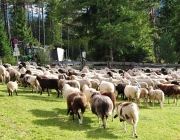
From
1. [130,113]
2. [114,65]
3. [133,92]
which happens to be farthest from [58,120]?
[114,65]

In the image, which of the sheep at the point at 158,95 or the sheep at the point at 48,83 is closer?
the sheep at the point at 158,95

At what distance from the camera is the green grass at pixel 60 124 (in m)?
8.91

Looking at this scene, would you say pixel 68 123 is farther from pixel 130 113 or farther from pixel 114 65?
pixel 114 65

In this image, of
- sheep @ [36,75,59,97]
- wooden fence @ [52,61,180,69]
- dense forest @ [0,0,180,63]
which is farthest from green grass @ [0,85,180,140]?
wooden fence @ [52,61,180,69]

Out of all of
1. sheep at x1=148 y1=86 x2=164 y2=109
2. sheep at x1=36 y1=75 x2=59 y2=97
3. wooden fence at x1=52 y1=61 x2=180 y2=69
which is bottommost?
sheep at x1=148 y1=86 x2=164 y2=109

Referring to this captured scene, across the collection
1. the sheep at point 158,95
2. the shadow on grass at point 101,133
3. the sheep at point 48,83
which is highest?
the sheep at point 48,83

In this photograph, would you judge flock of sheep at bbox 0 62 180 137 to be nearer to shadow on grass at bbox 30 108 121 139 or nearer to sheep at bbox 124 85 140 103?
sheep at bbox 124 85 140 103

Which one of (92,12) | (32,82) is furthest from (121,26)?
(32,82)

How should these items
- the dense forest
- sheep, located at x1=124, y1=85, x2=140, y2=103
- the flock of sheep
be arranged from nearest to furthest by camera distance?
the flock of sheep
sheep, located at x1=124, y1=85, x2=140, y2=103
the dense forest

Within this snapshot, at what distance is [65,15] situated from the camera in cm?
3581

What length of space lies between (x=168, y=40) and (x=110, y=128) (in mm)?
28193

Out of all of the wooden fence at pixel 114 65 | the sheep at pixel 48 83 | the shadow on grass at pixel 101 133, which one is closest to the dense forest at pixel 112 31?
the wooden fence at pixel 114 65

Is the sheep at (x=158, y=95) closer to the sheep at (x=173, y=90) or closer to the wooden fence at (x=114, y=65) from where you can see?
the sheep at (x=173, y=90)

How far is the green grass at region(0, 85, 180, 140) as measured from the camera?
8.91 metres
